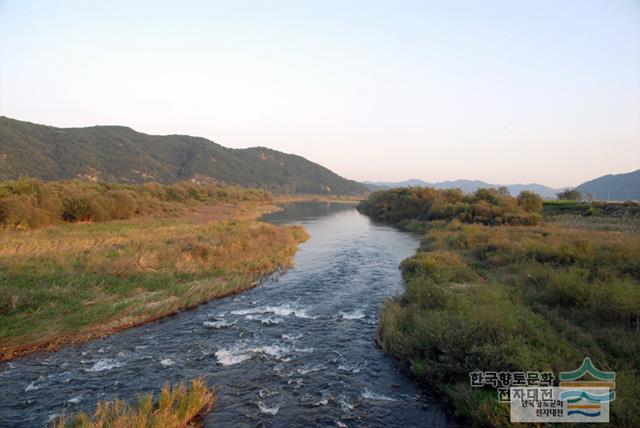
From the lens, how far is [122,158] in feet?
379

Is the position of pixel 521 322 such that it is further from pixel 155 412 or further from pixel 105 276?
pixel 105 276

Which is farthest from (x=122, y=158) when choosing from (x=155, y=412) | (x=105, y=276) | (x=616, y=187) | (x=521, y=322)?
(x=616, y=187)

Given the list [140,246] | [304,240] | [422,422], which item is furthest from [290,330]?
[304,240]

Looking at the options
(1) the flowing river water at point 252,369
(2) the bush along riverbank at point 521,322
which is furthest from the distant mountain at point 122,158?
(2) the bush along riverbank at point 521,322

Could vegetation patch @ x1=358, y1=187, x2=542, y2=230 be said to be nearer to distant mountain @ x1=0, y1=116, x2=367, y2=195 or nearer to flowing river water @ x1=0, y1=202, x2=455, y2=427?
flowing river water @ x1=0, y1=202, x2=455, y2=427

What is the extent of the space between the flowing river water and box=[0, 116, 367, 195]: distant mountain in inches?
3190

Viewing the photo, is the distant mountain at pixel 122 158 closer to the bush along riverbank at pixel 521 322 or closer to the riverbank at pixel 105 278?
the riverbank at pixel 105 278

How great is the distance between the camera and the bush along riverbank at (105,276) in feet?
41.4

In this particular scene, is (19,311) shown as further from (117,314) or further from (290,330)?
(290,330)

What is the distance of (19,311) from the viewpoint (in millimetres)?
12703

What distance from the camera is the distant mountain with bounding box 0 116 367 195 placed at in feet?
280

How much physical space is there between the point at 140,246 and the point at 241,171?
151279mm

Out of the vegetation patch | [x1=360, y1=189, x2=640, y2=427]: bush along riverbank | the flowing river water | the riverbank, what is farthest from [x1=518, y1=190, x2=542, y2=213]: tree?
the flowing river water

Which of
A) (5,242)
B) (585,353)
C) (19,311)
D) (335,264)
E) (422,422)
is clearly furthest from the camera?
(335,264)
